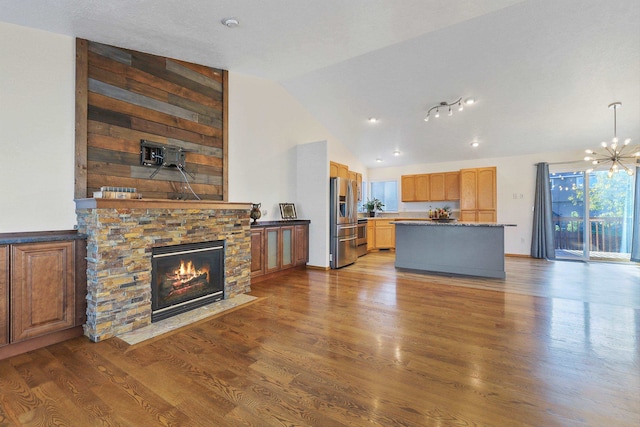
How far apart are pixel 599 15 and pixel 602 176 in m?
4.80

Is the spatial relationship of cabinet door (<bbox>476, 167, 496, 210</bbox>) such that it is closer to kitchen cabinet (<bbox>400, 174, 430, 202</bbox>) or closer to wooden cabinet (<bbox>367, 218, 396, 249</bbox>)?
kitchen cabinet (<bbox>400, 174, 430, 202</bbox>)

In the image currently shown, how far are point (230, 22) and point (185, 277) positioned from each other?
2.84 meters

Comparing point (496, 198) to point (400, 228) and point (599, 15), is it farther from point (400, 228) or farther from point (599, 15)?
point (599, 15)

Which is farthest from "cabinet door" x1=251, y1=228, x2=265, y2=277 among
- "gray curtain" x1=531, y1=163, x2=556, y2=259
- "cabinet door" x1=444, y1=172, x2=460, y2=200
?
"gray curtain" x1=531, y1=163, x2=556, y2=259

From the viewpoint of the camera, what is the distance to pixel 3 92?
2.46 metres

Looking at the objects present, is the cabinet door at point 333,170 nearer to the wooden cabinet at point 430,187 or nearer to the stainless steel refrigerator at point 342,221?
the stainless steel refrigerator at point 342,221

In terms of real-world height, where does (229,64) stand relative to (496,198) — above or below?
above

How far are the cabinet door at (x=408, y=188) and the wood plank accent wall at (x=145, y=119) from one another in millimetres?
5684

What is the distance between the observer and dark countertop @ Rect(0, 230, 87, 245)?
7.22 ft

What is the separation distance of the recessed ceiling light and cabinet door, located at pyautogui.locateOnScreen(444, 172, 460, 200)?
657 centimetres

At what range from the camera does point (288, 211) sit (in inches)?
219

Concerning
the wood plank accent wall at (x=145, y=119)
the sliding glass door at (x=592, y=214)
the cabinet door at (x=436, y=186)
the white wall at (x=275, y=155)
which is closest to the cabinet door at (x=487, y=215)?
the cabinet door at (x=436, y=186)

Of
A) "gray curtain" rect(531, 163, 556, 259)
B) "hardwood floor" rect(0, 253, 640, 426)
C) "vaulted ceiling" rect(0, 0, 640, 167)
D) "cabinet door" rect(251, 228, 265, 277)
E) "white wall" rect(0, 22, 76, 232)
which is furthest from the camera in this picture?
"gray curtain" rect(531, 163, 556, 259)

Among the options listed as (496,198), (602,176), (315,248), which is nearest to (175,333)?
(315,248)
